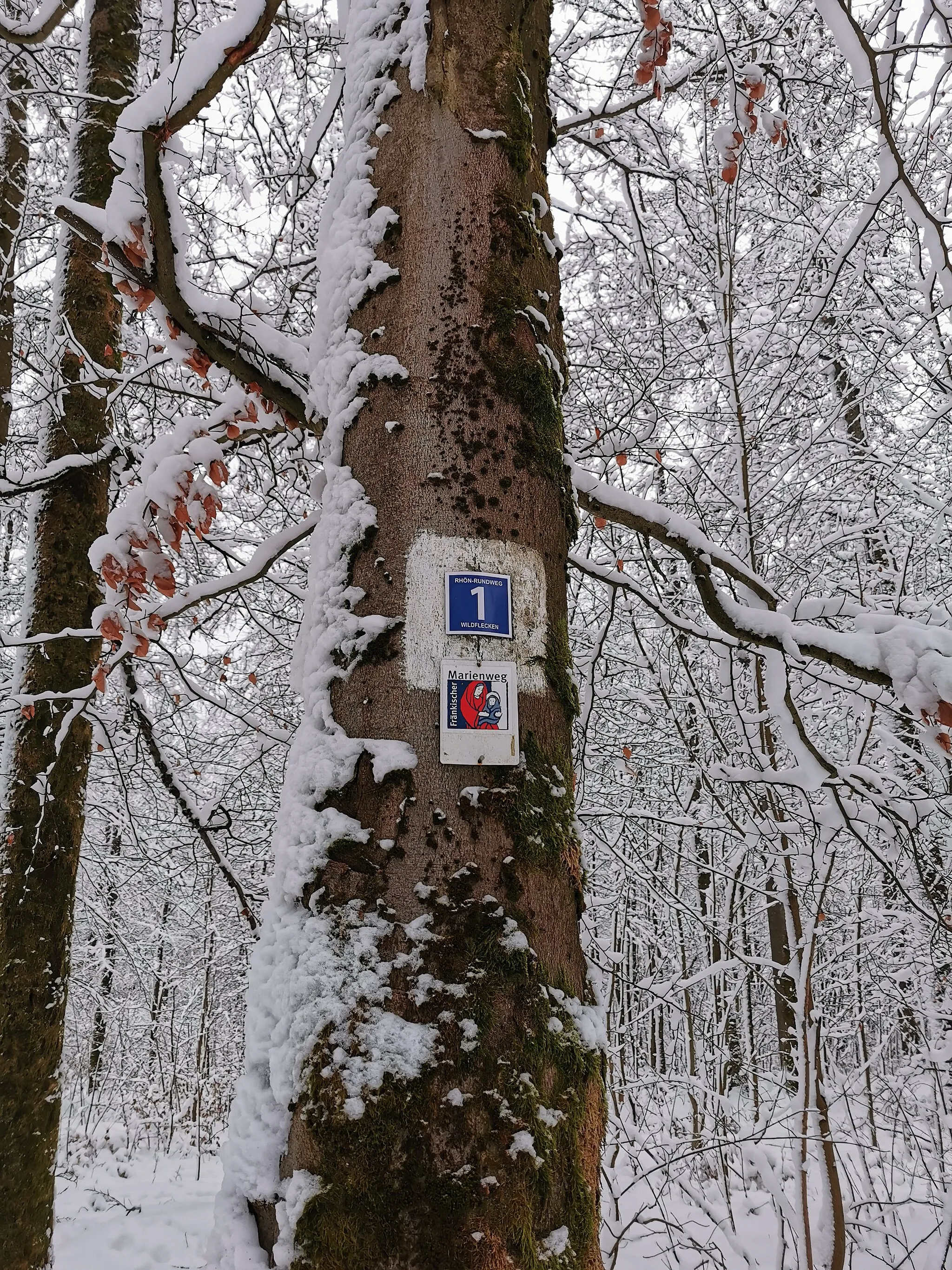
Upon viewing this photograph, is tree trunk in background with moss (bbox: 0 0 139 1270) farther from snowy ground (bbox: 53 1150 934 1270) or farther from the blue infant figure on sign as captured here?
the blue infant figure on sign

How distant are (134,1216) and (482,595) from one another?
24.8 feet

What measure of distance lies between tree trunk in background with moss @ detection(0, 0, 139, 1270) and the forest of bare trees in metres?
0.02

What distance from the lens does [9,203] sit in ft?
13.7

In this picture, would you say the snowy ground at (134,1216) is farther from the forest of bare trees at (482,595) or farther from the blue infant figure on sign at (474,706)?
the blue infant figure on sign at (474,706)

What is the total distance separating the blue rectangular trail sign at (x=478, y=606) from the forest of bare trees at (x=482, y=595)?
1 cm

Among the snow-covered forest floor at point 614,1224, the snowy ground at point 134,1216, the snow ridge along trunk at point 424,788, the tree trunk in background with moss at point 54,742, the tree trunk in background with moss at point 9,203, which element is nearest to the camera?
the snow ridge along trunk at point 424,788

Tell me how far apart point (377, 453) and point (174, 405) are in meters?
3.48

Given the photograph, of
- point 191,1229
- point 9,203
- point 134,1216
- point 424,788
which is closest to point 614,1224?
point 424,788

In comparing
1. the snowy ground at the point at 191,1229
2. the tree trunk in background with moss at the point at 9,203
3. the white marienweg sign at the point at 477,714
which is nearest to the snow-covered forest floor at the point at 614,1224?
the snowy ground at the point at 191,1229

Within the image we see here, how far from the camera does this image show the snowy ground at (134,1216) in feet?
18.1

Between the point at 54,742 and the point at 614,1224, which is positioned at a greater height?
the point at 54,742

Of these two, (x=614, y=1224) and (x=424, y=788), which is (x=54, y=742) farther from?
(x=424, y=788)

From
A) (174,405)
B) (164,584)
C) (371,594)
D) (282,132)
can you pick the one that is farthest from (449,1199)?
(174,405)

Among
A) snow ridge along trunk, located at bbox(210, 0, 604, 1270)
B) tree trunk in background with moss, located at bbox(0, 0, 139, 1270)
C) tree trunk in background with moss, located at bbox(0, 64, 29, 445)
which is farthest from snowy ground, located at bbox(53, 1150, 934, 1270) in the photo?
tree trunk in background with moss, located at bbox(0, 64, 29, 445)
